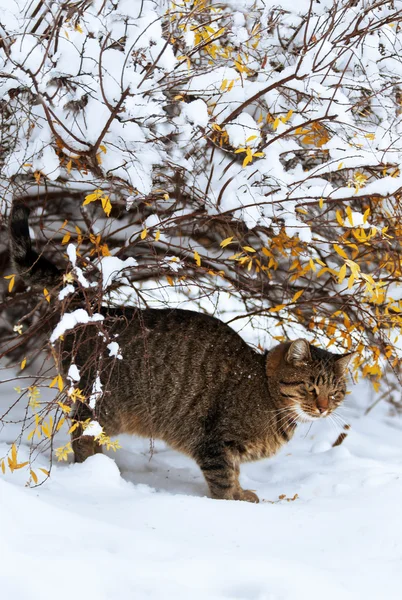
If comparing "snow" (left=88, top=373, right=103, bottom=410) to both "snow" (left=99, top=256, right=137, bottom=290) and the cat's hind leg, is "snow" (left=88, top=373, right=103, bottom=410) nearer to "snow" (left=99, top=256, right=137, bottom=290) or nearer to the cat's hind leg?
"snow" (left=99, top=256, right=137, bottom=290)

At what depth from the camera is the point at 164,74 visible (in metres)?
3.69

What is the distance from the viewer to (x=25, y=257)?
14.3 feet

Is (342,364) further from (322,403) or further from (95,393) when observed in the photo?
(95,393)

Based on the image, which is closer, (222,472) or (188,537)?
(188,537)

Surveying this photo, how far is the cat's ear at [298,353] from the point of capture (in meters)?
4.31

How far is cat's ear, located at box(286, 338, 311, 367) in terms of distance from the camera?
431cm

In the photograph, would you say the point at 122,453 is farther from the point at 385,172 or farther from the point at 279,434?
the point at 385,172

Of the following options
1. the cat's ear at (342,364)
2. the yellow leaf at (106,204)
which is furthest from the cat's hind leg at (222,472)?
the yellow leaf at (106,204)

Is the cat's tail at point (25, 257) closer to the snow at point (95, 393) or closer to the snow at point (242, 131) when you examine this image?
the snow at point (95, 393)

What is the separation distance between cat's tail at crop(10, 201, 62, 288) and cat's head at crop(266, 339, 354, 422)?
4.78 ft

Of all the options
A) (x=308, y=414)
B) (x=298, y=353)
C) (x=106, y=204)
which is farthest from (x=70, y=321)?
(x=308, y=414)

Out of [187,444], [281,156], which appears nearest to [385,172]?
[281,156]

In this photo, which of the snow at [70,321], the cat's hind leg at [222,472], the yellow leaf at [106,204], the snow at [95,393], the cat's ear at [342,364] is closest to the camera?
the snow at [70,321]

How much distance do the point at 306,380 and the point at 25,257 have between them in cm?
183
